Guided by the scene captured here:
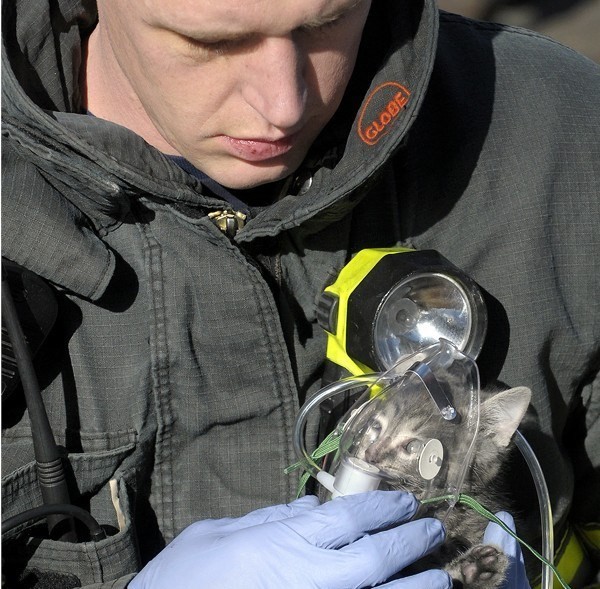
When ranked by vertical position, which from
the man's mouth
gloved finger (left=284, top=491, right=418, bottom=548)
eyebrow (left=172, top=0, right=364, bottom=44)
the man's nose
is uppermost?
eyebrow (left=172, top=0, right=364, bottom=44)

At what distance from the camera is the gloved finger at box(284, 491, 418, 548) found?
1366mm

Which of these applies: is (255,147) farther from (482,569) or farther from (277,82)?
(482,569)

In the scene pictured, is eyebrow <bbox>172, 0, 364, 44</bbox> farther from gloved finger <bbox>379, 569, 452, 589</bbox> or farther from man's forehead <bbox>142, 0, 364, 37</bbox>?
gloved finger <bbox>379, 569, 452, 589</bbox>

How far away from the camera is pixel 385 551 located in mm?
1375

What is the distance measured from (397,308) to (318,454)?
0.29 m

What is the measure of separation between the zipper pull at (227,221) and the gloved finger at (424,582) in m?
0.65

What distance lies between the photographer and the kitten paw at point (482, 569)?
1.58 meters

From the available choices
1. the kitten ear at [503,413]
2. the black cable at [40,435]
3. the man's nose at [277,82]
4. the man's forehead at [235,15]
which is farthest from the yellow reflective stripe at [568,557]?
the man's forehead at [235,15]

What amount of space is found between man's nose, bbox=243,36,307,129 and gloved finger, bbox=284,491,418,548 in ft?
1.94

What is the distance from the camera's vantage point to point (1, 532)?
4.70ft

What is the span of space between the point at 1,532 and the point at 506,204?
1066 mm

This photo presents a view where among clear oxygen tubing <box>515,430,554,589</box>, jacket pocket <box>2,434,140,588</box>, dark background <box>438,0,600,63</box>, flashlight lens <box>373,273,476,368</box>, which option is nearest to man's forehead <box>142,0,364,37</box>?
flashlight lens <box>373,273,476,368</box>

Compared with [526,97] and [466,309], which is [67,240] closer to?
[466,309]

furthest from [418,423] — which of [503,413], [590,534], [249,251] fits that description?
[590,534]
